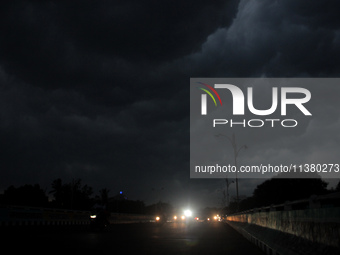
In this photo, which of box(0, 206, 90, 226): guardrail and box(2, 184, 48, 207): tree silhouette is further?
box(2, 184, 48, 207): tree silhouette

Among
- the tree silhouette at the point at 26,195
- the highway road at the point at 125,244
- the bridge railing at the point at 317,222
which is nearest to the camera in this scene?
the bridge railing at the point at 317,222

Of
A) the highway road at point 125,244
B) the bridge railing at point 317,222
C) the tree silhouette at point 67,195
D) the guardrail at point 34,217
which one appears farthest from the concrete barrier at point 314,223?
the tree silhouette at point 67,195

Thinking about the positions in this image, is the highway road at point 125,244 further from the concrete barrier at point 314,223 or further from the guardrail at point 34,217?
the guardrail at point 34,217

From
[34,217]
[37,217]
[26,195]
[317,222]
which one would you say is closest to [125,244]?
[317,222]

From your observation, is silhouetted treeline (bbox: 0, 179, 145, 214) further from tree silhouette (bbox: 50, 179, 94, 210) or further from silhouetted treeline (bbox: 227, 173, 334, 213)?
silhouetted treeline (bbox: 227, 173, 334, 213)

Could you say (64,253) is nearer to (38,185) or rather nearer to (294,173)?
(294,173)

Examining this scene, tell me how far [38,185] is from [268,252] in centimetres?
13448

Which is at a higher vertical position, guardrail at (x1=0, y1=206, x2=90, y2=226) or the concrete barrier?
guardrail at (x1=0, y1=206, x2=90, y2=226)

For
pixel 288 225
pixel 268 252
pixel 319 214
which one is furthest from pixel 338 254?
pixel 268 252

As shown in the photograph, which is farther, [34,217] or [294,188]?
[294,188]

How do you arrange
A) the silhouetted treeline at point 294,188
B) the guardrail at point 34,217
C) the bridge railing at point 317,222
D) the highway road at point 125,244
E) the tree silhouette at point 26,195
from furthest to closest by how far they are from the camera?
the tree silhouette at point 26,195, the silhouetted treeline at point 294,188, the guardrail at point 34,217, the highway road at point 125,244, the bridge railing at point 317,222

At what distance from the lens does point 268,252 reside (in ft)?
38.6

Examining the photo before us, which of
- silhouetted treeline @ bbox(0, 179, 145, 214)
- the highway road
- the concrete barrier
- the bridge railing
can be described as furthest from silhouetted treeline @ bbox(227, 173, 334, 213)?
the bridge railing

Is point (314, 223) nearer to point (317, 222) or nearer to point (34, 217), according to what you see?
point (317, 222)
